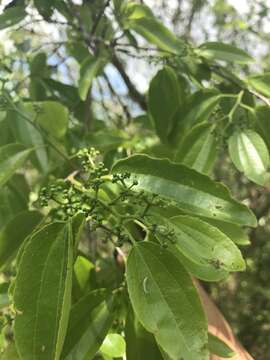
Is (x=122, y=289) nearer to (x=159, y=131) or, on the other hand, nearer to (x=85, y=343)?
(x=85, y=343)

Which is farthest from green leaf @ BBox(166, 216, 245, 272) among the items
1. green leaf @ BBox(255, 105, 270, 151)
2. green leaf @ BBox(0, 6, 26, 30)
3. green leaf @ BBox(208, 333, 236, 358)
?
green leaf @ BBox(0, 6, 26, 30)

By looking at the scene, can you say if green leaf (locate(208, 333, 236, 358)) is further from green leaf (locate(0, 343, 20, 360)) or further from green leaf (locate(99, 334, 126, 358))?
green leaf (locate(0, 343, 20, 360))

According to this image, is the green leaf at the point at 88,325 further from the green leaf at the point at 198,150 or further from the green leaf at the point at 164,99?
the green leaf at the point at 164,99

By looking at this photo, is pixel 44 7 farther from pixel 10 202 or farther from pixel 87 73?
pixel 10 202

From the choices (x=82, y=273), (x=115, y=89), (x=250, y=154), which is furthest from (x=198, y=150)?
(x=115, y=89)

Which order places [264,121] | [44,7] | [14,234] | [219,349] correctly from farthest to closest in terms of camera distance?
[44,7], [264,121], [14,234], [219,349]

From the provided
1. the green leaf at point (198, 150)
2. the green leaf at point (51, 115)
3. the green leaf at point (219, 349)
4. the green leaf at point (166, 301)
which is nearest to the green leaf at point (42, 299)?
the green leaf at point (166, 301)
